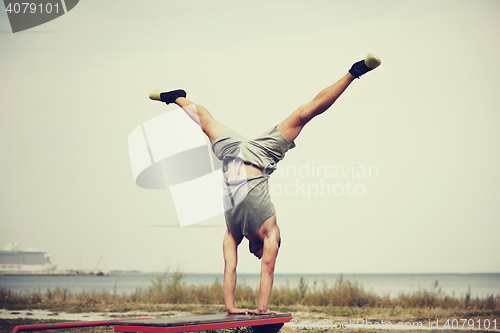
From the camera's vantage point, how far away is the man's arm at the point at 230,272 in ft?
12.6

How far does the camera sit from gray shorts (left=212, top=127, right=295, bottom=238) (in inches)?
150

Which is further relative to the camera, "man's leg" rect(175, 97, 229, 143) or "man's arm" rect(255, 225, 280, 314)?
"man's leg" rect(175, 97, 229, 143)

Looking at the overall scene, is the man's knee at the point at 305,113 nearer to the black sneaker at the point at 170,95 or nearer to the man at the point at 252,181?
the man at the point at 252,181

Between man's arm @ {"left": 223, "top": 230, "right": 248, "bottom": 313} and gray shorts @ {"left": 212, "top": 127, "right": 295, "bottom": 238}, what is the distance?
10cm

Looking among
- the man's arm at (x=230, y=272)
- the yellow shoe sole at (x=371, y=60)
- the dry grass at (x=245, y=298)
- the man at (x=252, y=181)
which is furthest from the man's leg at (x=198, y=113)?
the dry grass at (x=245, y=298)

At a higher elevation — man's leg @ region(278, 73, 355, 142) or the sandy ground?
man's leg @ region(278, 73, 355, 142)

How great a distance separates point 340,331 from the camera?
5.55 m

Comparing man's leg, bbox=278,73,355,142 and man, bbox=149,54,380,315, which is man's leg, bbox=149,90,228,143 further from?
man's leg, bbox=278,73,355,142

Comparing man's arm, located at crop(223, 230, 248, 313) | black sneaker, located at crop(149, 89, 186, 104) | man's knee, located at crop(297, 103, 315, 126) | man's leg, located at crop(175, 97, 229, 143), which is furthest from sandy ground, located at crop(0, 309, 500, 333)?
black sneaker, located at crop(149, 89, 186, 104)

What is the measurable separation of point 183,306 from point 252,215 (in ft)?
16.8

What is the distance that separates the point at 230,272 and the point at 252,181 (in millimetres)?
872

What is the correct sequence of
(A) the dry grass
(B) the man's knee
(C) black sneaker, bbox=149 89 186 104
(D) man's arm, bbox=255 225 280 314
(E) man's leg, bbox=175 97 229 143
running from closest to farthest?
(B) the man's knee < (D) man's arm, bbox=255 225 280 314 < (E) man's leg, bbox=175 97 229 143 < (C) black sneaker, bbox=149 89 186 104 < (A) the dry grass

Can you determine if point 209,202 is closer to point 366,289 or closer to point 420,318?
point 420,318

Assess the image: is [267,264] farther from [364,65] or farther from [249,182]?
[364,65]
